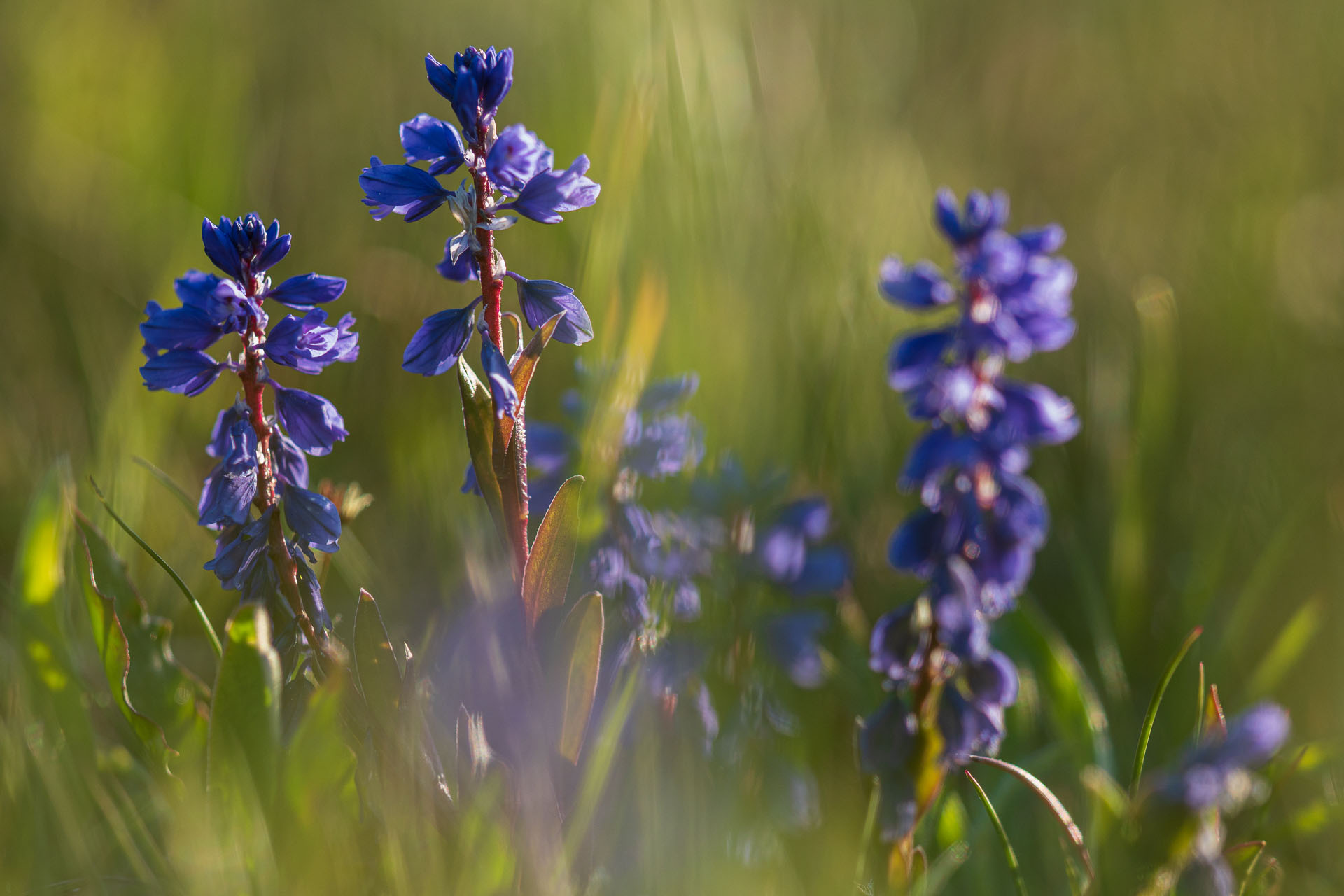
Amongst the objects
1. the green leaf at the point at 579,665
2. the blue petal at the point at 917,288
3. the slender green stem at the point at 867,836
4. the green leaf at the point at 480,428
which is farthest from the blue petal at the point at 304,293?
the slender green stem at the point at 867,836

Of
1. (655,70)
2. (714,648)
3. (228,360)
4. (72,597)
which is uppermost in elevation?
(655,70)

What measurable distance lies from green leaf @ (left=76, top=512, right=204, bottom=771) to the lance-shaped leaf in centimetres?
59

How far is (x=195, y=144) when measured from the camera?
3326mm

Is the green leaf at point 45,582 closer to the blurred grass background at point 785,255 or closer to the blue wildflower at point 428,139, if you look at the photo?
the blurred grass background at point 785,255

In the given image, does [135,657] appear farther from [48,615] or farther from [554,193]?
[554,193]

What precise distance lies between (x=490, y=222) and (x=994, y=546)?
2.37 feet

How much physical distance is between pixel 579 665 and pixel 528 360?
364 mm

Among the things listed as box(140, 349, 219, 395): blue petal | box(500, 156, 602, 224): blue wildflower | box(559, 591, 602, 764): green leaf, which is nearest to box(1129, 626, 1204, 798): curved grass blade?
box(559, 591, 602, 764): green leaf

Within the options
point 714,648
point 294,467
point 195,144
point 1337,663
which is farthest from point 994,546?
point 195,144

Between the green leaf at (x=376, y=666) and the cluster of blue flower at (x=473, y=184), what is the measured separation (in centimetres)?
31

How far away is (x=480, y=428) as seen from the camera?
1.24 meters

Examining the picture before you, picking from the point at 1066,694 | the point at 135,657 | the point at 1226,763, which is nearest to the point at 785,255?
the point at 1066,694

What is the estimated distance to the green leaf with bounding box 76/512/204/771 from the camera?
140 cm

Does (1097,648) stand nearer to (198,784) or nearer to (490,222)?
(490,222)
